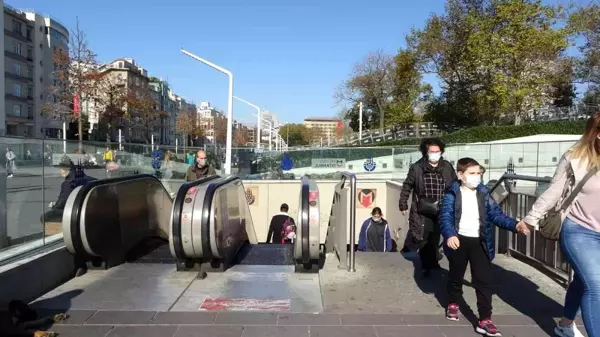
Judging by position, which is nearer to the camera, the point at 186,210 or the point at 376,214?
the point at 186,210

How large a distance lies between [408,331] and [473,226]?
1.07 m

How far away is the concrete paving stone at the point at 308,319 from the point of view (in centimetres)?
446

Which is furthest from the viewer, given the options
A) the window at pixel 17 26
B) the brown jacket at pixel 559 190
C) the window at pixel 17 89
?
the window at pixel 17 89

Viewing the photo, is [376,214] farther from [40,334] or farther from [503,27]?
[503,27]

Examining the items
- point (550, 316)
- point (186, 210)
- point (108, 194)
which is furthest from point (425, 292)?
point (108, 194)

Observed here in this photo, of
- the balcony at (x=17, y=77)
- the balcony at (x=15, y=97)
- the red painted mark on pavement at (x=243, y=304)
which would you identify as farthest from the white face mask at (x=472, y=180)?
the balcony at (x=15, y=97)

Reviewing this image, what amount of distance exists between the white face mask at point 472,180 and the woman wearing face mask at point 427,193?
142 cm

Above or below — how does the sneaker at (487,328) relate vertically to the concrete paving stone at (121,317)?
above

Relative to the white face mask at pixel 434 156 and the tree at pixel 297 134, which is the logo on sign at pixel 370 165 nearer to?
the white face mask at pixel 434 156

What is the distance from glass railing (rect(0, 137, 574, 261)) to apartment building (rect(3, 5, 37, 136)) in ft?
161

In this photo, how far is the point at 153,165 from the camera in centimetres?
1302

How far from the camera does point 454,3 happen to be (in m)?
36.4

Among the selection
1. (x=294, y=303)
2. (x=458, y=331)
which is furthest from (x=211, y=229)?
(x=458, y=331)

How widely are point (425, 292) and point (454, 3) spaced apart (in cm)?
3518
